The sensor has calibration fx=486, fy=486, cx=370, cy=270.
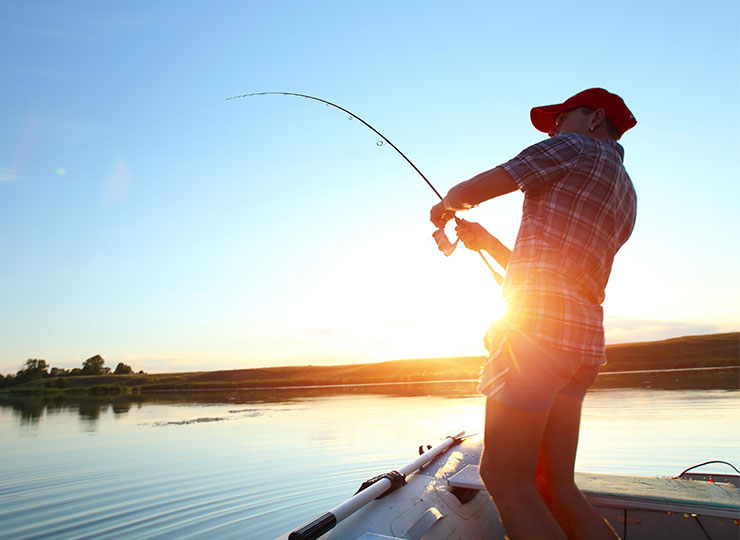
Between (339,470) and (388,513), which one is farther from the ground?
(388,513)

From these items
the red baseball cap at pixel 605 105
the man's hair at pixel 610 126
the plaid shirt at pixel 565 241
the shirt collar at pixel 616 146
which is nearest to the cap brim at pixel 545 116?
the red baseball cap at pixel 605 105

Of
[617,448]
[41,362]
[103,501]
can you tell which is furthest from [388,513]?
[41,362]

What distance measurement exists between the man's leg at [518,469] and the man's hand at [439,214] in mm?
916

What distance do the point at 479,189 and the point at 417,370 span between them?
6271 cm

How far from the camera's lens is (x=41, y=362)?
94750 mm

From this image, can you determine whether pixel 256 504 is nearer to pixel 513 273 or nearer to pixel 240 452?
pixel 240 452

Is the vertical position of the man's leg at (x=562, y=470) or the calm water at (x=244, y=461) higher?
the man's leg at (x=562, y=470)

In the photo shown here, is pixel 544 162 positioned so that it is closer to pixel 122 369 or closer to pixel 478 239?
pixel 478 239

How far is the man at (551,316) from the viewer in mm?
1718

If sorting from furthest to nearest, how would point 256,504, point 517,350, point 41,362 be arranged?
point 41,362 → point 256,504 → point 517,350

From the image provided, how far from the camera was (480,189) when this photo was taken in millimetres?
1957

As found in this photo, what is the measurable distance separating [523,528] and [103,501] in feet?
24.2

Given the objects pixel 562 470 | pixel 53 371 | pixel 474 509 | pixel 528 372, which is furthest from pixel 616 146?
pixel 53 371

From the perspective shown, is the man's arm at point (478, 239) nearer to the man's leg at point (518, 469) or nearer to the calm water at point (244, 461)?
the man's leg at point (518, 469)
